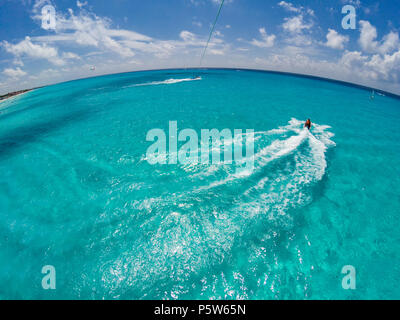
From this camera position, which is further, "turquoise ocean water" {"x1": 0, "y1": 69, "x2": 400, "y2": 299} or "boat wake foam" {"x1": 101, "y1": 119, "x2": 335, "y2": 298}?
"boat wake foam" {"x1": 101, "y1": 119, "x2": 335, "y2": 298}

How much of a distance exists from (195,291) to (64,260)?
7.59 metres

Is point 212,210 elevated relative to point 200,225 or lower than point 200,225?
elevated

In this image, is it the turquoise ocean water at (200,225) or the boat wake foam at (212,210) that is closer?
the turquoise ocean water at (200,225)

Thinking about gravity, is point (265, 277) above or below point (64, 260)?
below

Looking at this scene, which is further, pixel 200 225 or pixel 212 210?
pixel 212 210

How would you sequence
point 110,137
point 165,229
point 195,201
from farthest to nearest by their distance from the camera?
point 110,137, point 195,201, point 165,229

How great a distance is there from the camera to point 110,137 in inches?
929
